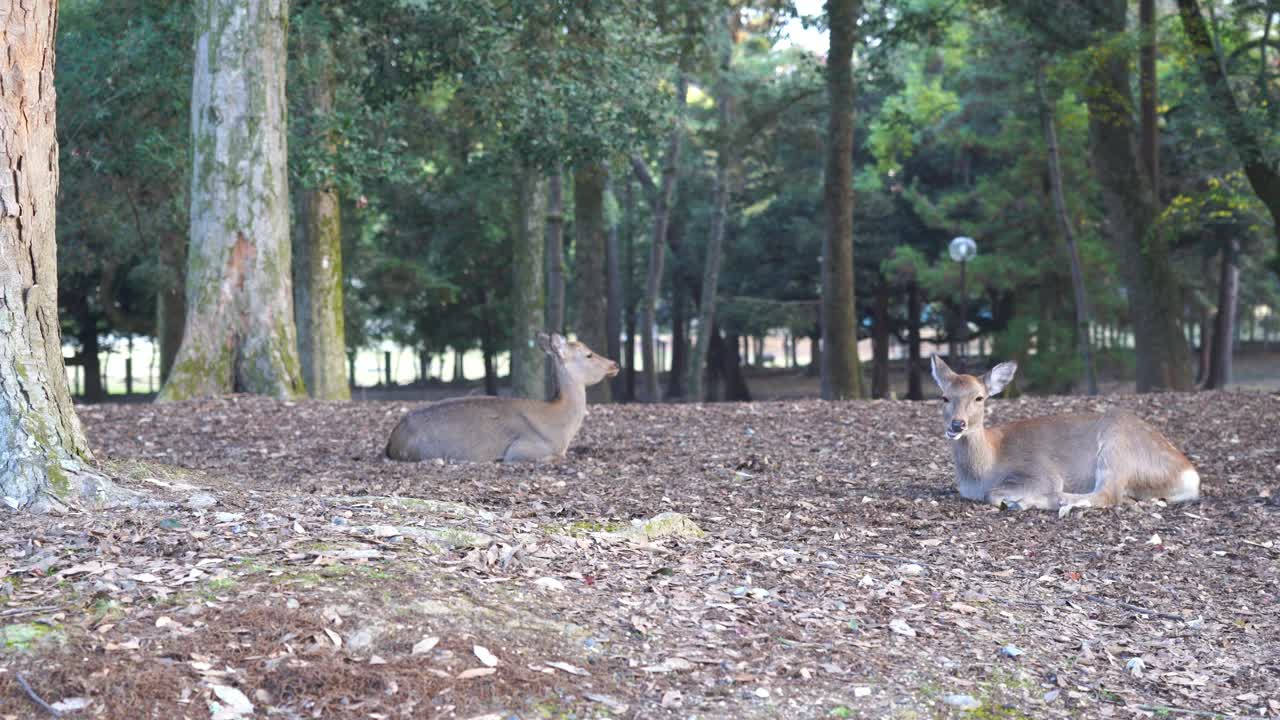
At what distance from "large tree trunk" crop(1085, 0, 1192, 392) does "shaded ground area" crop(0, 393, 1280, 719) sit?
473 inches

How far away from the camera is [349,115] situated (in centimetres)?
1574

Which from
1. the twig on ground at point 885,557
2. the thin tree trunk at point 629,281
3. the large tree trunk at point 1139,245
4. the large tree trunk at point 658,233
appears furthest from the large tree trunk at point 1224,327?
the twig on ground at point 885,557

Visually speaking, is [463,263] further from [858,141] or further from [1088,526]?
[1088,526]

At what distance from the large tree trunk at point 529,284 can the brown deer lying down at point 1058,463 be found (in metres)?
13.4

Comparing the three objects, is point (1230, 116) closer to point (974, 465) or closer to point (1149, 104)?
point (1149, 104)

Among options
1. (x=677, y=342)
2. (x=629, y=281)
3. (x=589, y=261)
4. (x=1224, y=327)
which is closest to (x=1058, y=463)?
(x=589, y=261)

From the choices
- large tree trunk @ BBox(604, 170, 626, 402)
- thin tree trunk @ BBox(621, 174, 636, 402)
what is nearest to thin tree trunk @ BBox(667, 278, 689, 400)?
thin tree trunk @ BBox(621, 174, 636, 402)

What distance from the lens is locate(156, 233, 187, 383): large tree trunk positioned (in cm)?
2223

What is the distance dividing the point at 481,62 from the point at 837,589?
36.2 ft

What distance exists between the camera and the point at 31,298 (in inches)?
246

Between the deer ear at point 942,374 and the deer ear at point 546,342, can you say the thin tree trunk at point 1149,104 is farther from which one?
the deer ear at point 942,374

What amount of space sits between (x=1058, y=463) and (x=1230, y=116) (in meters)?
9.48

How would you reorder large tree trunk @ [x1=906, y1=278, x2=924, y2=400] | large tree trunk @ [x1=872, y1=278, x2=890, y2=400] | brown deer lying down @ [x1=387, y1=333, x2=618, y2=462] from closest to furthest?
1. brown deer lying down @ [x1=387, y1=333, x2=618, y2=462]
2. large tree trunk @ [x1=906, y1=278, x2=924, y2=400]
3. large tree trunk @ [x1=872, y1=278, x2=890, y2=400]

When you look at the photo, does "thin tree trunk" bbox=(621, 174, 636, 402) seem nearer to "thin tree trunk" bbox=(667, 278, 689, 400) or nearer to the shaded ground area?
"thin tree trunk" bbox=(667, 278, 689, 400)
